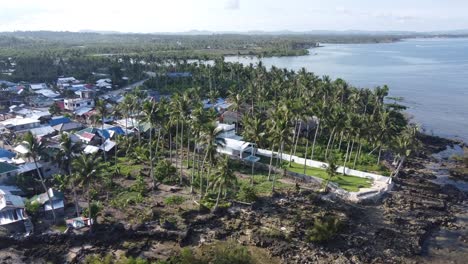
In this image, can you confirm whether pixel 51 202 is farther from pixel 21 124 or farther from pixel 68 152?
pixel 21 124

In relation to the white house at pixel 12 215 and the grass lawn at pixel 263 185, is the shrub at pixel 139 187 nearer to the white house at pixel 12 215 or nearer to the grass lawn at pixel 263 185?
the grass lawn at pixel 263 185

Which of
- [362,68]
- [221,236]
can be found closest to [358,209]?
[221,236]

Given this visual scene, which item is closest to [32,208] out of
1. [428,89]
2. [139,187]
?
[139,187]

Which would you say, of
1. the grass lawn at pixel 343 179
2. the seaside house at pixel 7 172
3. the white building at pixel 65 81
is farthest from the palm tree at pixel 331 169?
the white building at pixel 65 81

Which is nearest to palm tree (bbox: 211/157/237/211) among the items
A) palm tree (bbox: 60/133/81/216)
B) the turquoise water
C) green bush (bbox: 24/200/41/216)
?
palm tree (bbox: 60/133/81/216)

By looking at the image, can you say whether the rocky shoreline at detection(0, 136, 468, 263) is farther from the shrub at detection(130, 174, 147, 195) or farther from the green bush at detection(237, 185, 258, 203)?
the shrub at detection(130, 174, 147, 195)

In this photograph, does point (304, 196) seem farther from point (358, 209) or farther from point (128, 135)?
point (128, 135)

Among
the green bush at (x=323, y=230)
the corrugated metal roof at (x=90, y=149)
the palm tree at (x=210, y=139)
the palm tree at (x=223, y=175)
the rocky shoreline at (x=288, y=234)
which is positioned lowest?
the rocky shoreline at (x=288, y=234)
